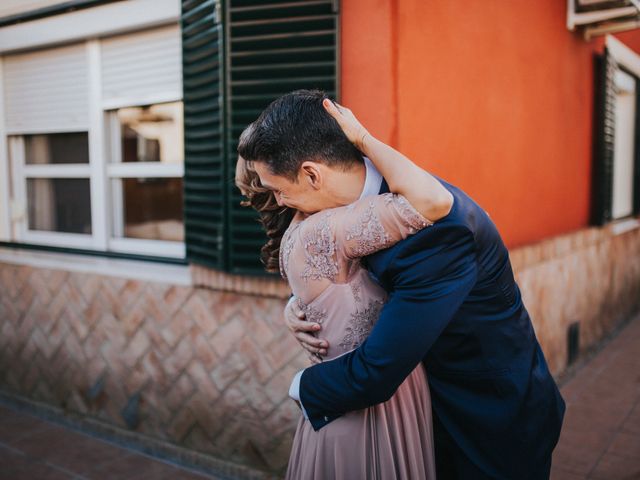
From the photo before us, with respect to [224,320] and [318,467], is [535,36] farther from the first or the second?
[318,467]

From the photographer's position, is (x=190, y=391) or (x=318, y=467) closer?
(x=318, y=467)

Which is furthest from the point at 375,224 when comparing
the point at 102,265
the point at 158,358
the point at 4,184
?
the point at 4,184

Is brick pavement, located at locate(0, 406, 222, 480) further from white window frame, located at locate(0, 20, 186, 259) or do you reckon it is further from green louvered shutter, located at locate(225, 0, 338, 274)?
green louvered shutter, located at locate(225, 0, 338, 274)

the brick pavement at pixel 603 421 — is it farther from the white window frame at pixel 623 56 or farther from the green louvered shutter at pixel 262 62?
the green louvered shutter at pixel 262 62

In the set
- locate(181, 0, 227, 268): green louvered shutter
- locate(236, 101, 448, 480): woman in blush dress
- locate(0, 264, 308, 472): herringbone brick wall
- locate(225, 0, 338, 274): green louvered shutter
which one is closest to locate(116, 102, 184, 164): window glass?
locate(181, 0, 227, 268): green louvered shutter

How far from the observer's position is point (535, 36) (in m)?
4.73

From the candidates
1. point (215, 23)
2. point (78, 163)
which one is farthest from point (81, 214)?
point (215, 23)

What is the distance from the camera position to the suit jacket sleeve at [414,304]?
1267 mm

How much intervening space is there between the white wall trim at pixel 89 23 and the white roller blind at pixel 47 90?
0.12 m

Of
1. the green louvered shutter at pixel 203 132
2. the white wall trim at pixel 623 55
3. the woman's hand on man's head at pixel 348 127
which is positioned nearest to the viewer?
the woman's hand on man's head at pixel 348 127

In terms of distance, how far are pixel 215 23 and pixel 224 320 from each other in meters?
1.83

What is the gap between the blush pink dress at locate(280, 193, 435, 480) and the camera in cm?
132

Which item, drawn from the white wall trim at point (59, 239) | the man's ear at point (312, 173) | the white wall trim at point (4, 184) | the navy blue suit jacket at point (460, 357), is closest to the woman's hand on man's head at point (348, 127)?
the man's ear at point (312, 173)

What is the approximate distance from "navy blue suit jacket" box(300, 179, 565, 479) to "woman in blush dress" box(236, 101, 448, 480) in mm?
44
